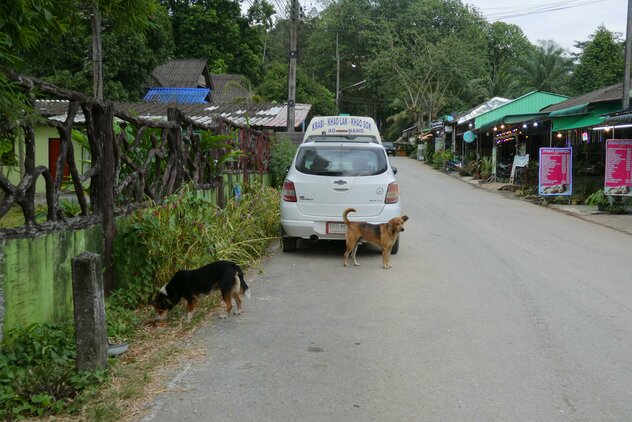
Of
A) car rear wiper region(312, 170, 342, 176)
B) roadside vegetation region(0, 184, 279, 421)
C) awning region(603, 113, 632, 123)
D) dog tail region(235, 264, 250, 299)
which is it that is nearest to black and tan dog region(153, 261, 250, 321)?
dog tail region(235, 264, 250, 299)

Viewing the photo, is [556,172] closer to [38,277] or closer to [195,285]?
[195,285]

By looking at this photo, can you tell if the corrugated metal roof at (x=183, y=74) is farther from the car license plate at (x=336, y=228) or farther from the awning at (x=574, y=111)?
the car license plate at (x=336, y=228)

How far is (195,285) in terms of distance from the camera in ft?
19.3

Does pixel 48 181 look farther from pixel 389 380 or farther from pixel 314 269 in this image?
pixel 314 269

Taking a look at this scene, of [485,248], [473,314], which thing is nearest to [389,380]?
[473,314]

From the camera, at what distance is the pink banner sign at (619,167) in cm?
1630

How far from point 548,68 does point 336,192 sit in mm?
42481

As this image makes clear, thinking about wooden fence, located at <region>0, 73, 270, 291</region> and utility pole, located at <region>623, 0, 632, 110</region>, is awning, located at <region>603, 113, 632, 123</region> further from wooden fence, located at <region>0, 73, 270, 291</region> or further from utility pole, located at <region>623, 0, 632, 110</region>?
wooden fence, located at <region>0, 73, 270, 291</region>

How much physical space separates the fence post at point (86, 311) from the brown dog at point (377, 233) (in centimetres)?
507

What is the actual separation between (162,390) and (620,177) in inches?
607

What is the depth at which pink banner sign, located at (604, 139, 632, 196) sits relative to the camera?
642 inches

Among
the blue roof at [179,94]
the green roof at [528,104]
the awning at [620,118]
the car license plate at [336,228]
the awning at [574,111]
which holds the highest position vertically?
the blue roof at [179,94]

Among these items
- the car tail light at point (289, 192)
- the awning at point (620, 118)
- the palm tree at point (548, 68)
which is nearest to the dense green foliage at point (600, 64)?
the palm tree at point (548, 68)

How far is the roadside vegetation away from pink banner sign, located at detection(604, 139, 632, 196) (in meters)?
11.4
